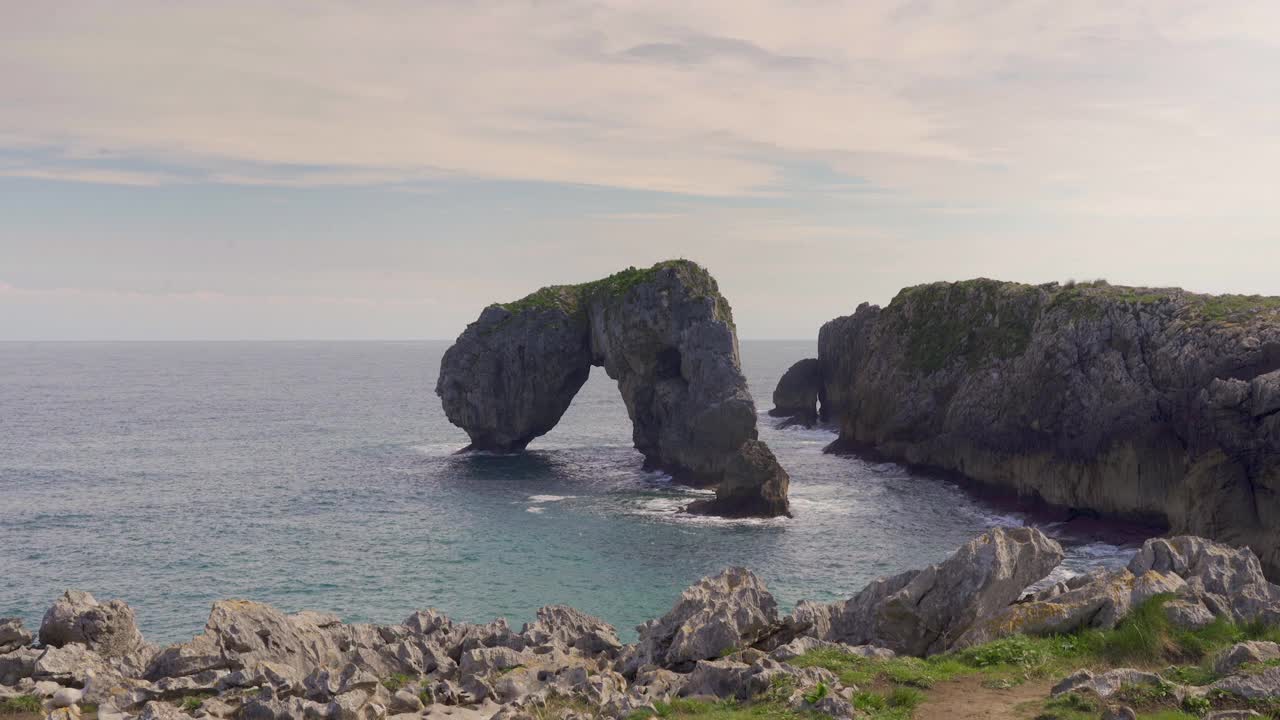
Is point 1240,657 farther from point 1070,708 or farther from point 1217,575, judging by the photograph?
point 1217,575

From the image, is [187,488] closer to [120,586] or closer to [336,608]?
[120,586]

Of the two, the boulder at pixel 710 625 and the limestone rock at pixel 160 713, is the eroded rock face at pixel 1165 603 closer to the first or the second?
the boulder at pixel 710 625

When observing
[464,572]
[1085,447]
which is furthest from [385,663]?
[1085,447]

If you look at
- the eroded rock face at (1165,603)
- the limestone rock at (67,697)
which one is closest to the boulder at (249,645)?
the limestone rock at (67,697)

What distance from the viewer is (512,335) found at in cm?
8888

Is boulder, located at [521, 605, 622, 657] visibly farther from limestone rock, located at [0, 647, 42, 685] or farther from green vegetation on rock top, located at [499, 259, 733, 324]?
green vegetation on rock top, located at [499, 259, 733, 324]

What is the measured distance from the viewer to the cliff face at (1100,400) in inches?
1815

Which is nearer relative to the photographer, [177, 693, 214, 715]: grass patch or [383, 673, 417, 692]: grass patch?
[177, 693, 214, 715]: grass patch

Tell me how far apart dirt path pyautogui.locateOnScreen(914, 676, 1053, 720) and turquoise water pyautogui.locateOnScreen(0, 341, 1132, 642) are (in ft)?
77.2

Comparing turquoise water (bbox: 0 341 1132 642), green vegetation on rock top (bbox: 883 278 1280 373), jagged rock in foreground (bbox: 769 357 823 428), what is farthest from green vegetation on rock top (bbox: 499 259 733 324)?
jagged rock in foreground (bbox: 769 357 823 428)

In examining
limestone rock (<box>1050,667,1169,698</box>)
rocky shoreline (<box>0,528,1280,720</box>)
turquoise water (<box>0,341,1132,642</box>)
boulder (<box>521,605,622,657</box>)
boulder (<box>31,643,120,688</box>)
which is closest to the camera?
limestone rock (<box>1050,667,1169,698</box>)

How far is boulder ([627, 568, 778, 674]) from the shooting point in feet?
76.7

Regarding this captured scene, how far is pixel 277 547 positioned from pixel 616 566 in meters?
20.4

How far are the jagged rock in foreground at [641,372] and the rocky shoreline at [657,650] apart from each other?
36640mm
